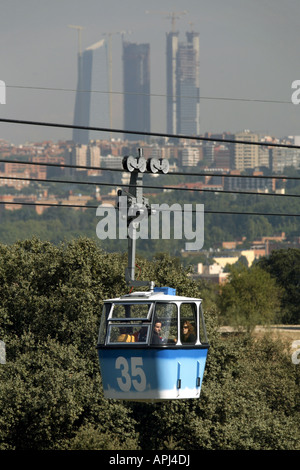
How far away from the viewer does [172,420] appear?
46.7 meters

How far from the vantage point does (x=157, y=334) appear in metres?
25.5

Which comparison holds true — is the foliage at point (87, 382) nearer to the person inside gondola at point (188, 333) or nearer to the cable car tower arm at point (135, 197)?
the person inside gondola at point (188, 333)

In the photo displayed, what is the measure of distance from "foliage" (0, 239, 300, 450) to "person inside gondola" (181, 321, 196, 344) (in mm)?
18150

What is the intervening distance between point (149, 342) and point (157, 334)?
0.31 metres

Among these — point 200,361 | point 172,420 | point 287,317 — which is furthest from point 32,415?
point 287,317

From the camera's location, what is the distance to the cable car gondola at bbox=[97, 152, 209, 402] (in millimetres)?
25531

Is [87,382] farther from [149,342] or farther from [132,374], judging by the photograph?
[149,342]

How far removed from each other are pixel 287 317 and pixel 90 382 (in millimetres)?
95283

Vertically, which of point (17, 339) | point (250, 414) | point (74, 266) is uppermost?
point (74, 266)

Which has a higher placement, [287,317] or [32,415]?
[32,415]

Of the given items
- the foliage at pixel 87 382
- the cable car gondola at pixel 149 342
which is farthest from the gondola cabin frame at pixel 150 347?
the foliage at pixel 87 382

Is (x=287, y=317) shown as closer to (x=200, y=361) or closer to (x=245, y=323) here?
(x=245, y=323)

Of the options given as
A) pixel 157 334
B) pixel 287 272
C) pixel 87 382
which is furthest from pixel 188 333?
pixel 287 272

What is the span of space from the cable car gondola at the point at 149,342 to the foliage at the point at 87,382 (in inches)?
697
